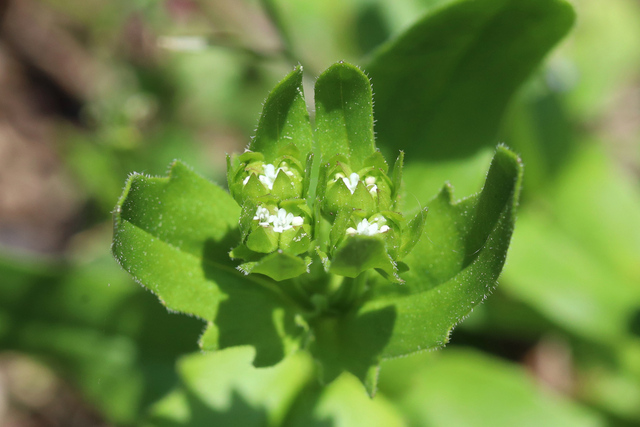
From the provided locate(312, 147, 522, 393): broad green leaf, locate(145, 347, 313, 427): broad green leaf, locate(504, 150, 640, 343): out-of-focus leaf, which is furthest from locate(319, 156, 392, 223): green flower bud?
locate(504, 150, 640, 343): out-of-focus leaf

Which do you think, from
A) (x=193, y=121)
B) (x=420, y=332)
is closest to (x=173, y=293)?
(x=420, y=332)

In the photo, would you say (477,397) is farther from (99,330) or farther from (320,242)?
(99,330)

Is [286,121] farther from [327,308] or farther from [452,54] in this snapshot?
[452,54]

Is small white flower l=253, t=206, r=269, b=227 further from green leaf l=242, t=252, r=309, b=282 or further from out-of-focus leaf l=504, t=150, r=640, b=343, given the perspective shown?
out-of-focus leaf l=504, t=150, r=640, b=343

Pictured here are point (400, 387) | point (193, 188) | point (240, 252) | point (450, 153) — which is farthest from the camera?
point (400, 387)

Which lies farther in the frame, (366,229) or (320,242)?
(320,242)

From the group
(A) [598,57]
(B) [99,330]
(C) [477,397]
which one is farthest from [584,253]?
(B) [99,330]
